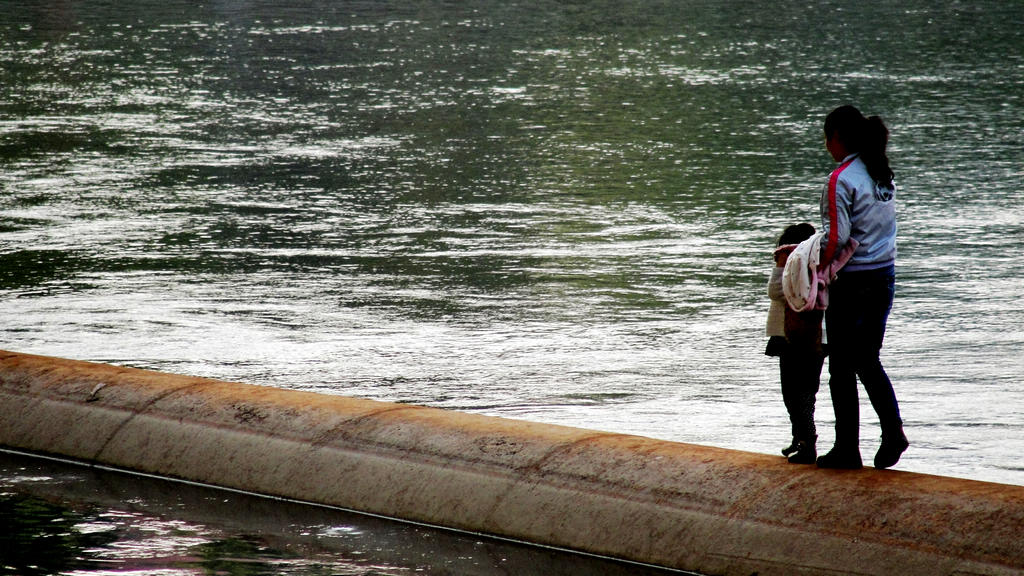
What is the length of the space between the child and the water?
2.99ft

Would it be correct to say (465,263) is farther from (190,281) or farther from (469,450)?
(469,450)

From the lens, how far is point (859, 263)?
5688 millimetres

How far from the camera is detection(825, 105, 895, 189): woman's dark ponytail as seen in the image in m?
5.66

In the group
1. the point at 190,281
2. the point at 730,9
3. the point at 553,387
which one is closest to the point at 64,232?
the point at 190,281

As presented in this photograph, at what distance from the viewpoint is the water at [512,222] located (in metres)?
8.51

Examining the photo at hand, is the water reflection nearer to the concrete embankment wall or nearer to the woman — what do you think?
the concrete embankment wall

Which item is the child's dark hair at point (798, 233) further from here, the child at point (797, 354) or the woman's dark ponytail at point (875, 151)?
the woman's dark ponytail at point (875, 151)

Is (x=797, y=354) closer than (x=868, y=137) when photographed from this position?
No

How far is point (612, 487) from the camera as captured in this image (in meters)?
5.80

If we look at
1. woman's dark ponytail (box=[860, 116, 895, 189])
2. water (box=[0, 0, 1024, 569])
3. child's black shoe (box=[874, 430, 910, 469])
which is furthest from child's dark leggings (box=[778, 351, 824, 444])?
water (box=[0, 0, 1024, 569])

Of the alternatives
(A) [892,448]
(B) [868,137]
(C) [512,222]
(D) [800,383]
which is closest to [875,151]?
(B) [868,137]

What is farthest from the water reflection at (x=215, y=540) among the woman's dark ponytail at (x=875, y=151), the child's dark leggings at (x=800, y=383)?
the woman's dark ponytail at (x=875, y=151)

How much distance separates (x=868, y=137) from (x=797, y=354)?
2.91 feet

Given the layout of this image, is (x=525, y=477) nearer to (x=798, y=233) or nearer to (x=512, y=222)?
(x=798, y=233)
